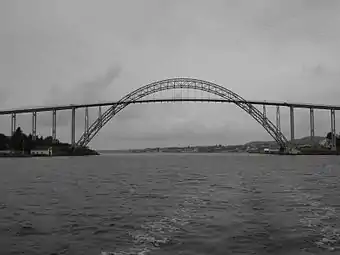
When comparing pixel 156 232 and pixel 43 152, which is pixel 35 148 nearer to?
pixel 43 152

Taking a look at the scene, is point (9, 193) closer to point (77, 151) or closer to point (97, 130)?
point (97, 130)

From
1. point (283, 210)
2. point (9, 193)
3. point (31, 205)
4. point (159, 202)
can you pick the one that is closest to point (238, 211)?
point (283, 210)

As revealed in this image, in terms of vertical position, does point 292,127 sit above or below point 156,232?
above

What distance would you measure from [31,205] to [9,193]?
5.13 m

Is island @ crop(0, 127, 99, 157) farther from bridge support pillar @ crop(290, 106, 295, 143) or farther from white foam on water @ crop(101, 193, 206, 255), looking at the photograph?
white foam on water @ crop(101, 193, 206, 255)

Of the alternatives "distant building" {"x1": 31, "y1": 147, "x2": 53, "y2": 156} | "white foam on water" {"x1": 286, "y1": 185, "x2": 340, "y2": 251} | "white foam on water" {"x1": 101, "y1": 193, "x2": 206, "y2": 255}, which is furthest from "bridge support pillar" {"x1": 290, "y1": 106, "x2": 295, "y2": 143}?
"white foam on water" {"x1": 101, "y1": 193, "x2": 206, "y2": 255}

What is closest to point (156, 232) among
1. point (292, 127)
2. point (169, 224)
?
point (169, 224)

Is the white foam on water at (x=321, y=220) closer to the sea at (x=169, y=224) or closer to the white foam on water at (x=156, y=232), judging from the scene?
the sea at (x=169, y=224)

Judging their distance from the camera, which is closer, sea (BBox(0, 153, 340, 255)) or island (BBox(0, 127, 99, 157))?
sea (BBox(0, 153, 340, 255))

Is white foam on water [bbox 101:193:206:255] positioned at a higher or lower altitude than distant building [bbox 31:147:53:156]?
lower

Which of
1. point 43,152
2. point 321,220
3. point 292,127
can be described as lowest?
point 321,220

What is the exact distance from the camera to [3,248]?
947 centimetres

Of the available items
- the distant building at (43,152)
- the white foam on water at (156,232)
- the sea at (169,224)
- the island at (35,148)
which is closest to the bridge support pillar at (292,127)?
the island at (35,148)

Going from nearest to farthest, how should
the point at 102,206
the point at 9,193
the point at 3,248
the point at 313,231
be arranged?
the point at 3,248, the point at 313,231, the point at 102,206, the point at 9,193
